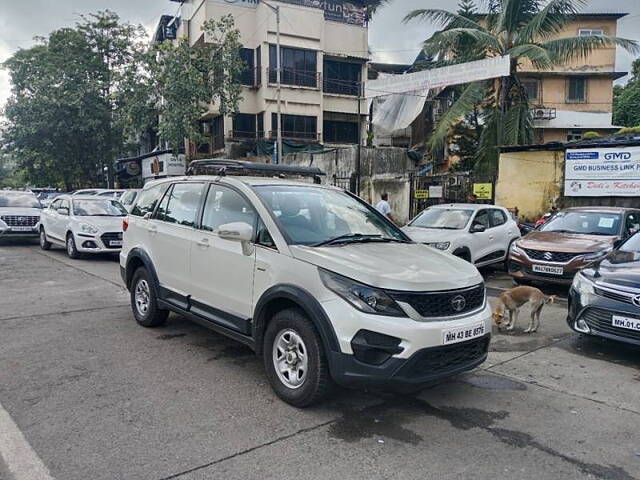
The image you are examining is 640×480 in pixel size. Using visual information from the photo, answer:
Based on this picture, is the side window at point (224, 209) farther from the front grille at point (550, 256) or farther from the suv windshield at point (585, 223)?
the suv windshield at point (585, 223)

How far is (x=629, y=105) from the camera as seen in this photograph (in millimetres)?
37406

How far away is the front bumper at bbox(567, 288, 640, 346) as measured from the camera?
4980 mm

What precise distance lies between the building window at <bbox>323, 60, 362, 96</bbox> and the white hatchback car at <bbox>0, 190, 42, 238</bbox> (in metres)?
18.9

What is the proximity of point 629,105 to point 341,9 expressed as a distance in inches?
915

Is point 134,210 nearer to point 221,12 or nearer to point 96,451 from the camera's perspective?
point 96,451

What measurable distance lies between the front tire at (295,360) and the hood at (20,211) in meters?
13.4

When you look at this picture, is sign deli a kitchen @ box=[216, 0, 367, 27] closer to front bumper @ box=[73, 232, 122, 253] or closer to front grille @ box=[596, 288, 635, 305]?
front bumper @ box=[73, 232, 122, 253]

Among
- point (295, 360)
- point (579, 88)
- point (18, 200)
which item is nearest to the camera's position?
point (295, 360)

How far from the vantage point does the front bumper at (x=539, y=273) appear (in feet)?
27.5

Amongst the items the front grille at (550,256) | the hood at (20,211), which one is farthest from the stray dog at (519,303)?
the hood at (20,211)

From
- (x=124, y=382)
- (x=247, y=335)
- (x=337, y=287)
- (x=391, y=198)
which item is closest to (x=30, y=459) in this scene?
(x=124, y=382)

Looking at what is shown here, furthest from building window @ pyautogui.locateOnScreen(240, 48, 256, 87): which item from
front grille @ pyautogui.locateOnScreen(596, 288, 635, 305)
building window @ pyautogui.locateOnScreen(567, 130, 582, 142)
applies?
front grille @ pyautogui.locateOnScreen(596, 288, 635, 305)

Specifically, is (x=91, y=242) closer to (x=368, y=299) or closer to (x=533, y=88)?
(x=368, y=299)

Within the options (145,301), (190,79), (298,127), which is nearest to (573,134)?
(298,127)
